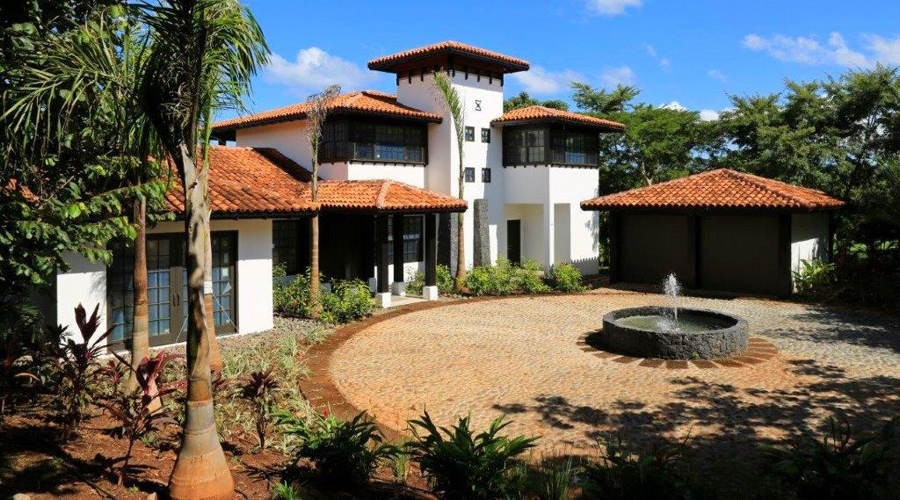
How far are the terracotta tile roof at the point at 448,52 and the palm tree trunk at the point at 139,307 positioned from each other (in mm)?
14916

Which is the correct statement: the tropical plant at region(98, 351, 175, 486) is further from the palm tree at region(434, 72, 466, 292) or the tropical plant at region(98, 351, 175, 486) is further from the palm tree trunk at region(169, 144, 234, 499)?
the palm tree at region(434, 72, 466, 292)

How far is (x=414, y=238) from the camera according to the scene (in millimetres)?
21031

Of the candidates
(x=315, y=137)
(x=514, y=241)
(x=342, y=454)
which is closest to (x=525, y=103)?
(x=514, y=241)

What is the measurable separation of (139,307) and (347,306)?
772cm

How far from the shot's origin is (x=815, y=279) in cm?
1870

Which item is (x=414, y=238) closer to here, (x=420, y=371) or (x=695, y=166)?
(x=420, y=371)

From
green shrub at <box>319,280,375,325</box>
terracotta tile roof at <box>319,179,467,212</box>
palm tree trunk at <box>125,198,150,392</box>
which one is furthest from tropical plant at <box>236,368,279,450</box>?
terracotta tile roof at <box>319,179,467,212</box>

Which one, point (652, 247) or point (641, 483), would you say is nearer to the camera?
point (641, 483)

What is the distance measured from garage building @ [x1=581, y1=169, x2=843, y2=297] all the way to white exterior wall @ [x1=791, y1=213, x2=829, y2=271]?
3 cm

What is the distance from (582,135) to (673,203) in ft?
18.2

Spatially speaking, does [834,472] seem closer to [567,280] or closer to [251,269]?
[251,269]

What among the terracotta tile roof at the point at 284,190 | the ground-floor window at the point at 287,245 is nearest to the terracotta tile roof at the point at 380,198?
the terracotta tile roof at the point at 284,190

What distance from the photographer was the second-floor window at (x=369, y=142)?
1944 centimetres

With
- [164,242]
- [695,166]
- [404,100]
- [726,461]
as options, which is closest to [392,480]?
[726,461]
